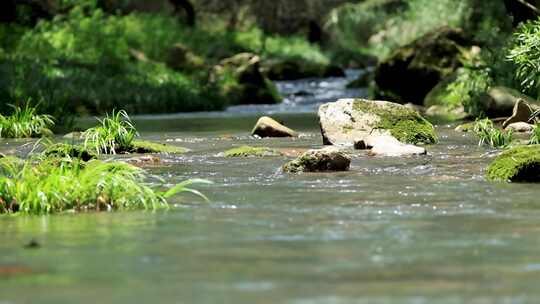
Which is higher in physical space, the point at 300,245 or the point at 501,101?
the point at 501,101

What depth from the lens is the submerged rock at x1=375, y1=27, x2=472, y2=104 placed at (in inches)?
1080

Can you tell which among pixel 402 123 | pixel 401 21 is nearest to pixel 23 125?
pixel 402 123

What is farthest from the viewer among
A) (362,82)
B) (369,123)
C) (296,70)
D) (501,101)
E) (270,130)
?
(296,70)

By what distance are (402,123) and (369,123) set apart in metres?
0.55

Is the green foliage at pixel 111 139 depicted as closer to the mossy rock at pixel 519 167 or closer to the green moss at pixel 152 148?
the green moss at pixel 152 148

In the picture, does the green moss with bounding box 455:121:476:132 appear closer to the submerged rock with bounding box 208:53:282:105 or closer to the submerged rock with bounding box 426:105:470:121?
the submerged rock with bounding box 426:105:470:121

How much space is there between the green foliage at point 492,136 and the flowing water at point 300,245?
2999mm

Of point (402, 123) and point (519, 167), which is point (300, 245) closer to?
point (519, 167)

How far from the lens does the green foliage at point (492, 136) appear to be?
51.4ft

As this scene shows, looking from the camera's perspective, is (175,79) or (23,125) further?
(175,79)

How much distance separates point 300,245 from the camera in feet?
25.2

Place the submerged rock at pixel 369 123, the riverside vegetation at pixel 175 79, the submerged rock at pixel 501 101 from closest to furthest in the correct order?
the riverside vegetation at pixel 175 79, the submerged rock at pixel 369 123, the submerged rock at pixel 501 101

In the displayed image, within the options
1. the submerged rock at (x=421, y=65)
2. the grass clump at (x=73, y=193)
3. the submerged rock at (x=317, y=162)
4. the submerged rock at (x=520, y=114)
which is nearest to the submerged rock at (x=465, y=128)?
the submerged rock at (x=520, y=114)

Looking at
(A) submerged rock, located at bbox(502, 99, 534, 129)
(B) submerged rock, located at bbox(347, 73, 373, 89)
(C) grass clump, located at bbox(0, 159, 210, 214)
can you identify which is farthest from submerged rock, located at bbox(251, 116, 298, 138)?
(B) submerged rock, located at bbox(347, 73, 373, 89)
